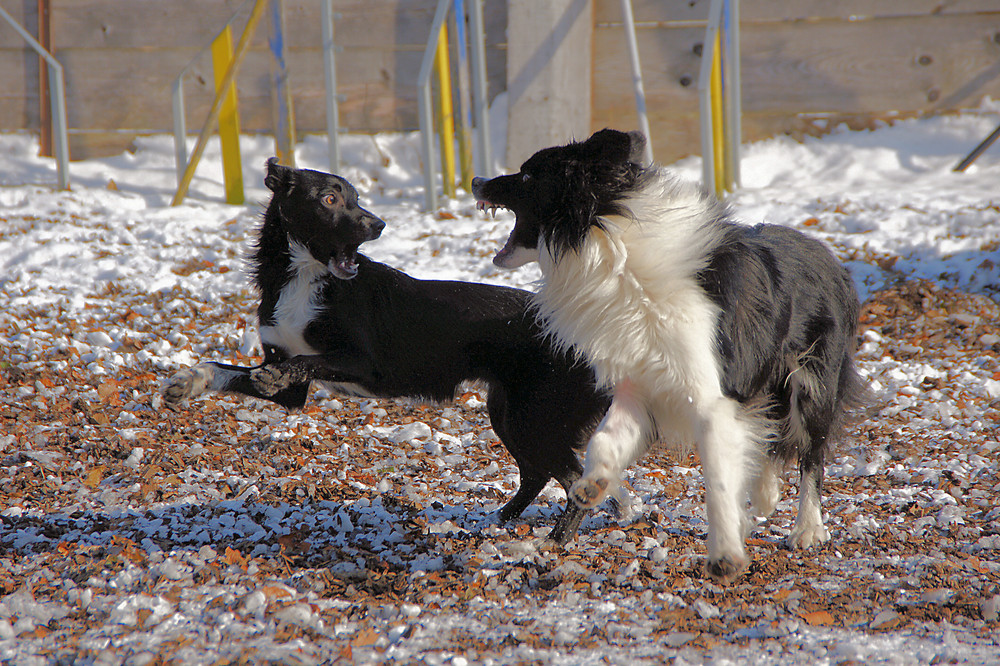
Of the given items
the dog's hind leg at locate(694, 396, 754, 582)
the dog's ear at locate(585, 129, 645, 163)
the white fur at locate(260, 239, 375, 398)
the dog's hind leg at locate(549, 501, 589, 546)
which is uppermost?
the dog's ear at locate(585, 129, 645, 163)

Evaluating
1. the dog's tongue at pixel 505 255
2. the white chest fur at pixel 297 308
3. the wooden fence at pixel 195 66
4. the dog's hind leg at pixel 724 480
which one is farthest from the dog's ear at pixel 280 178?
the wooden fence at pixel 195 66

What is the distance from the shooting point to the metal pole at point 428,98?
7.40 m

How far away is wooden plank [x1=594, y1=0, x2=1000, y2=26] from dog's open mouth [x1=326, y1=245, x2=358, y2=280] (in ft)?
18.2

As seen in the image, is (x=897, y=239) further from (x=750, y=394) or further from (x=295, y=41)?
(x=295, y=41)

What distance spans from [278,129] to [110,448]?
15.2ft

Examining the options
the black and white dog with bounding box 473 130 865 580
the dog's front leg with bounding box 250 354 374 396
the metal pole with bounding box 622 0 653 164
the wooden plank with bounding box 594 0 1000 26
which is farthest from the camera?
the wooden plank with bounding box 594 0 1000 26

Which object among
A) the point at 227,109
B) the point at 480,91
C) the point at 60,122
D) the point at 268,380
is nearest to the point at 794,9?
the point at 480,91

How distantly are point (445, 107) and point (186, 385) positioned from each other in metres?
5.13

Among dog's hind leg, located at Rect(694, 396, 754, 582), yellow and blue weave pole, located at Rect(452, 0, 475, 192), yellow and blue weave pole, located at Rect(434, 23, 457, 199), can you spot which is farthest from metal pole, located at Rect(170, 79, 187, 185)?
dog's hind leg, located at Rect(694, 396, 754, 582)

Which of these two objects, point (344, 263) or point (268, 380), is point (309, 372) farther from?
point (344, 263)

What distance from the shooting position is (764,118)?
8.61 metres

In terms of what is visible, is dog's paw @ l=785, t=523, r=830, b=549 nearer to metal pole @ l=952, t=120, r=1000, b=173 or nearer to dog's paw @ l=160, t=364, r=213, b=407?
dog's paw @ l=160, t=364, r=213, b=407

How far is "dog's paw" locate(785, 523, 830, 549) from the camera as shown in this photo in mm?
3295

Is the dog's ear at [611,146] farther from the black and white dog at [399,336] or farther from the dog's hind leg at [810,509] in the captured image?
the dog's hind leg at [810,509]
